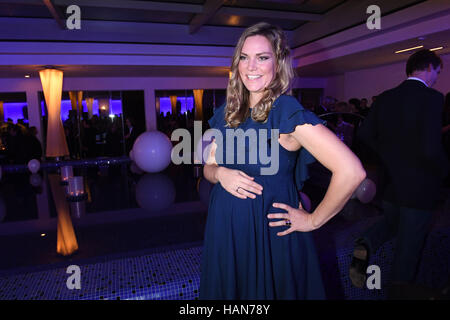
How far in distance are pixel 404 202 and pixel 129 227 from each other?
2.56 metres

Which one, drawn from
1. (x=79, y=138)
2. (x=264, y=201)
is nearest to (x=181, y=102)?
(x=79, y=138)

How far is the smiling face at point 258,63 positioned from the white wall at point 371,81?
8.99 m

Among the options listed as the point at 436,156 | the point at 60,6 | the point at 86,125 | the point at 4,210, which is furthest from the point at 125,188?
the point at 86,125

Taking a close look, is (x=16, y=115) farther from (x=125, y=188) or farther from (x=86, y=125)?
(x=125, y=188)

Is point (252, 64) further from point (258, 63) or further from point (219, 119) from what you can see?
point (219, 119)

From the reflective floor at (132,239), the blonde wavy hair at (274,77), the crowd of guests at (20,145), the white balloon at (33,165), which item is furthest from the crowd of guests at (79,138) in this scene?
the blonde wavy hair at (274,77)

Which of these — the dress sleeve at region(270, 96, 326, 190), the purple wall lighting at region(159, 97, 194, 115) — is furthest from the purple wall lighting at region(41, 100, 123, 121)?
the dress sleeve at region(270, 96, 326, 190)

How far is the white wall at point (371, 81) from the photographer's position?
8180mm

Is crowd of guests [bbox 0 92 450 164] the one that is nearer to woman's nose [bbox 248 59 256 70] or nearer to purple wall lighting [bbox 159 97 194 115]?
purple wall lighting [bbox 159 97 194 115]

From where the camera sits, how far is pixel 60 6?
6355 millimetres

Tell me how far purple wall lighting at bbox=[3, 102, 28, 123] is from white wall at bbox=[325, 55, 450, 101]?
432 inches

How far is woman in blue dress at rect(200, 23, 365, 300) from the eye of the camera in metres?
1.01

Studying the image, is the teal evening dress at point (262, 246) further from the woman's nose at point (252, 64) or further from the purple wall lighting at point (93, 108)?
the purple wall lighting at point (93, 108)

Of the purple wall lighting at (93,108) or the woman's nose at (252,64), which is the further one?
the purple wall lighting at (93,108)
